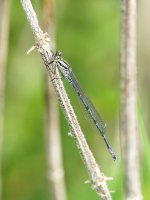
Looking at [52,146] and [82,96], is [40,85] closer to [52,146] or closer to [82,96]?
[52,146]

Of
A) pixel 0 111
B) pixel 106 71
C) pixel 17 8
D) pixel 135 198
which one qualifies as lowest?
pixel 135 198

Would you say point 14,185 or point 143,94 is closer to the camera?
point 143,94

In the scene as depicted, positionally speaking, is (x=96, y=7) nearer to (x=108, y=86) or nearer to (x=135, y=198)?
(x=108, y=86)

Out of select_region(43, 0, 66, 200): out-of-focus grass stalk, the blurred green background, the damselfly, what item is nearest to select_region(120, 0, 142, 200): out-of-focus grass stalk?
the damselfly

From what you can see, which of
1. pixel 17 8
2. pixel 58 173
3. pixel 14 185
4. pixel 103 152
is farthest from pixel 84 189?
pixel 17 8

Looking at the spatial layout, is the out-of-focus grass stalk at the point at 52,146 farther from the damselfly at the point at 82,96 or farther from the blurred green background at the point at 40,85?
the blurred green background at the point at 40,85

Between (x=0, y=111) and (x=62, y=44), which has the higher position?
(x=62, y=44)

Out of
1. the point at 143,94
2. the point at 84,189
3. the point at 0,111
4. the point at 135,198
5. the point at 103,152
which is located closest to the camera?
the point at 135,198
